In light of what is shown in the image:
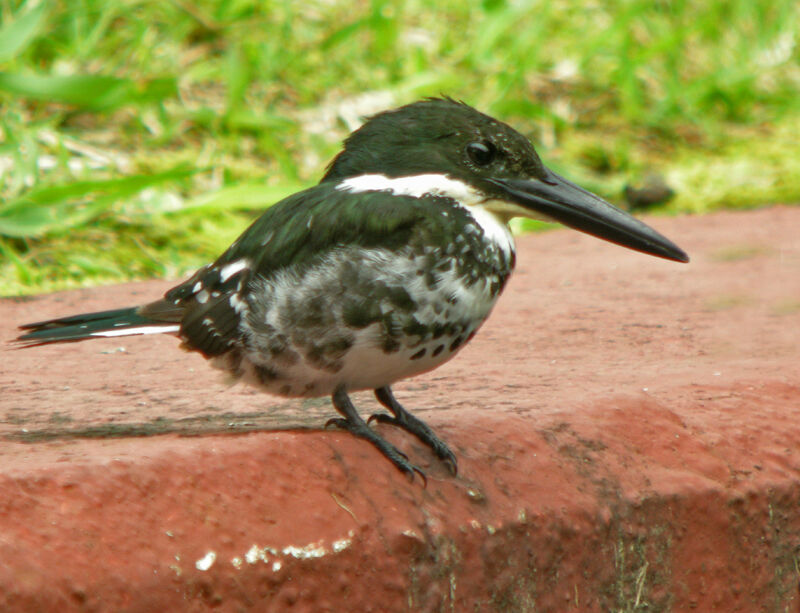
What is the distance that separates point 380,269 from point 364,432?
0.26 metres

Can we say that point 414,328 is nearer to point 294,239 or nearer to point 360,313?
point 360,313

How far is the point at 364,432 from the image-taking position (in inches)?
81.5

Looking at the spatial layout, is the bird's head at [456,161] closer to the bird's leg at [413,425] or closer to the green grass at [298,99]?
the bird's leg at [413,425]

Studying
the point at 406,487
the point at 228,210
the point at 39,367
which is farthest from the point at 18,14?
the point at 406,487

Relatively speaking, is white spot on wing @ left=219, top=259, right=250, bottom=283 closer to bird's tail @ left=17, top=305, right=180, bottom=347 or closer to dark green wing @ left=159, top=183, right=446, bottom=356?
dark green wing @ left=159, top=183, right=446, bottom=356

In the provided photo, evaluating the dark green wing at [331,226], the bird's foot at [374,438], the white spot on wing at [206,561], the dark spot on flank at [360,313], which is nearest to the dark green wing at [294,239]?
the dark green wing at [331,226]

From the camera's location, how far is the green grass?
3900 millimetres


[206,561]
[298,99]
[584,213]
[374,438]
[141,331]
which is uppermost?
[298,99]

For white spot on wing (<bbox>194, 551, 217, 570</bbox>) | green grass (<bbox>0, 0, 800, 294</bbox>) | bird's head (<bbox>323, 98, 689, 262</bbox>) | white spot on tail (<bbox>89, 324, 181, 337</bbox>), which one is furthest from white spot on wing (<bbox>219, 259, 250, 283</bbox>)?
green grass (<bbox>0, 0, 800, 294</bbox>)

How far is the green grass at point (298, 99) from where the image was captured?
3900 millimetres

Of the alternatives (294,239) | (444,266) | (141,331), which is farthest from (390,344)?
(141,331)

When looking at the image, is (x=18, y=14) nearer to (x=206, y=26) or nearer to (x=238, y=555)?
(x=206, y=26)

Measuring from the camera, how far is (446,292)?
2043mm

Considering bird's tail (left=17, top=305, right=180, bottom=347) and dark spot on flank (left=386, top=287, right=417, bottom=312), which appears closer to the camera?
dark spot on flank (left=386, top=287, right=417, bottom=312)
